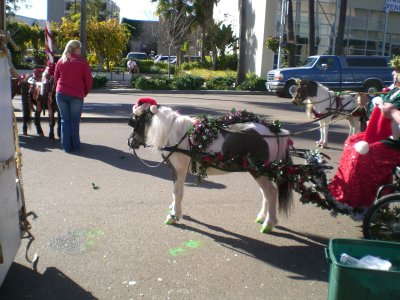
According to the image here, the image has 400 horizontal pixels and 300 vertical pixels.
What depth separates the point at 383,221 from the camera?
446 centimetres

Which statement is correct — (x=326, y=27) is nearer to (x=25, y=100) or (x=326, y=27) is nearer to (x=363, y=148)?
(x=25, y=100)

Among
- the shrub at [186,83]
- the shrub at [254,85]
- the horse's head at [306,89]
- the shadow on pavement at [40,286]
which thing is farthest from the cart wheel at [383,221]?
the shrub at [254,85]

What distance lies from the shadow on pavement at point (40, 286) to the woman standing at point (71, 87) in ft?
17.3

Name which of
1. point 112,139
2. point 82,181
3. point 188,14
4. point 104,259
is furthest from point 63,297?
point 188,14

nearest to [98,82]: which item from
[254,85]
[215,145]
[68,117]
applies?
[254,85]

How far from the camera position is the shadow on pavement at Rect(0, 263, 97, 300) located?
12.5 feet

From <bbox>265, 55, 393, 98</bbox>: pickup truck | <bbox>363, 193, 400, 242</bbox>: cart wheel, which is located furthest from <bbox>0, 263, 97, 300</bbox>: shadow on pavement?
<bbox>265, 55, 393, 98</bbox>: pickup truck

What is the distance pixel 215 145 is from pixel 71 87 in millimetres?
4991

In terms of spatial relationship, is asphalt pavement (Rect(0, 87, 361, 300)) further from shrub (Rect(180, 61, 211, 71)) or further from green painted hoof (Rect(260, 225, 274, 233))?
shrub (Rect(180, 61, 211, 71))

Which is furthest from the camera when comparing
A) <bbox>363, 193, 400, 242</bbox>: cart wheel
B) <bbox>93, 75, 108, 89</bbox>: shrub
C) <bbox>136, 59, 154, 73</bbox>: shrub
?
<bbox>136, 59, 154, 73</bbox>: shrub

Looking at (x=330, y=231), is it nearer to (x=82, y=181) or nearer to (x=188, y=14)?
(x=82, y=181)

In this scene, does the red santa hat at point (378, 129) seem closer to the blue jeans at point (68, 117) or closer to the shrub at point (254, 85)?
the blue jeans at point (68, 117)

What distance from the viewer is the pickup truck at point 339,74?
22250 mm

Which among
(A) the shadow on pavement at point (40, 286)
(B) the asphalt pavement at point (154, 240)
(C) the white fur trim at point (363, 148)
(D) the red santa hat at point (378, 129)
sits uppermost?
(D) the red santa hat at point (378, 129)
